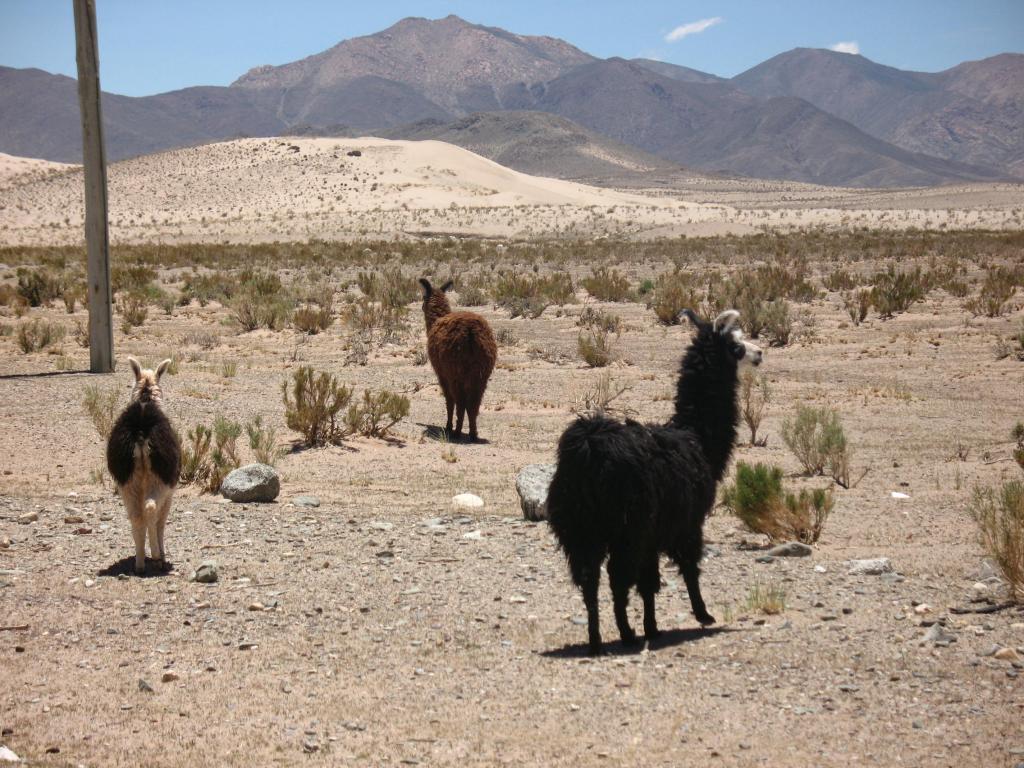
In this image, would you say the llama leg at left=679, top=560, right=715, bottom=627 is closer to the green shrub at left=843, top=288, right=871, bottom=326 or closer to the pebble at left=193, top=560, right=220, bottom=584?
the pebble at left=193, top=560, right=220, bottom=584

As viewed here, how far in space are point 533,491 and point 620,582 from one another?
3318 mm

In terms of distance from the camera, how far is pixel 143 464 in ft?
24.2

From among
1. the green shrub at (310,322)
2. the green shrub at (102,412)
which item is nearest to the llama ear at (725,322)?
the green shrub at (102,412)

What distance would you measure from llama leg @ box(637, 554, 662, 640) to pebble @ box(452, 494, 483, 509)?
144 inches

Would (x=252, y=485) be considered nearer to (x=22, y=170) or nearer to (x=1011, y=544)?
(x=1011, y=544)

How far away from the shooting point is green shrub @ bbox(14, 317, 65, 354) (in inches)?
782

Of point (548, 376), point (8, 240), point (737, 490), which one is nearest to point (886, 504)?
point (737, 490)

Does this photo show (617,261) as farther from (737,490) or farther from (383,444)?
(737,490)

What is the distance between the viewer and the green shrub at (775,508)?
8.60 m

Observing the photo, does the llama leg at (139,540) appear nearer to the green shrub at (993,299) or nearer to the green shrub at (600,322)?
the green shrub at (600,322)

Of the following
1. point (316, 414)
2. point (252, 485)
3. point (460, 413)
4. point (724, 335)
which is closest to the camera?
point (724, 335)

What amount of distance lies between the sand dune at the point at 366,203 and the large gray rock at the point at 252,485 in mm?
53551

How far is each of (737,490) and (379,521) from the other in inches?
116

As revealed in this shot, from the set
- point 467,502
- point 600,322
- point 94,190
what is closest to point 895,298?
point 600,322
